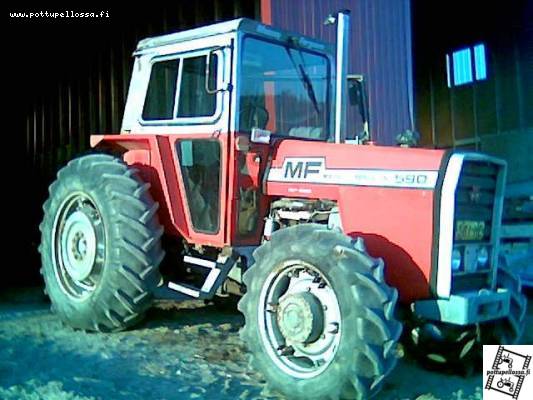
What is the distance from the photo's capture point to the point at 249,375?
164 inches

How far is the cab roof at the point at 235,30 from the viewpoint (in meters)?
4.79

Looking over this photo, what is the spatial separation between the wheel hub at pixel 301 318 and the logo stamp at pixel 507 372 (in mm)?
938

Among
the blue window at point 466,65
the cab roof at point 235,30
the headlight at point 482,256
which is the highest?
the blue window at point 466,65

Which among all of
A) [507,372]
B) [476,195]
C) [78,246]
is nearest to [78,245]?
[78,246]

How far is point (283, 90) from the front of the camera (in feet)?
16.4

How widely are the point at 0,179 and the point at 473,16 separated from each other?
9784 mm

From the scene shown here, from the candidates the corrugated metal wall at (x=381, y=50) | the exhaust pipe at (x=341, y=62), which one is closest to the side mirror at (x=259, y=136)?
the exhaust pipe at (x=341, y=62)

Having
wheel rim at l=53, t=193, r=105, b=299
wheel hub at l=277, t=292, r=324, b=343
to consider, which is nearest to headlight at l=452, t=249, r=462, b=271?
wheel hub at l=277, t=292, r=324, b=343

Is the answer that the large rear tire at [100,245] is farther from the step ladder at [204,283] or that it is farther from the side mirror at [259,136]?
the side mirror at [259,136]

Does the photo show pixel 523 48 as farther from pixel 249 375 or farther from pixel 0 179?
pixel 0 179

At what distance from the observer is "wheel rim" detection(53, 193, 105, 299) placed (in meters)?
5.14

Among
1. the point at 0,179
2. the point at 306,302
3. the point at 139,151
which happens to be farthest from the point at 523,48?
the point at 0,179

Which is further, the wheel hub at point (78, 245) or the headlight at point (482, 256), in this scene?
the wheel hub at point (78, 245)

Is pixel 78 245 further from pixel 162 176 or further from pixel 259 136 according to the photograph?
pixel 259 136
